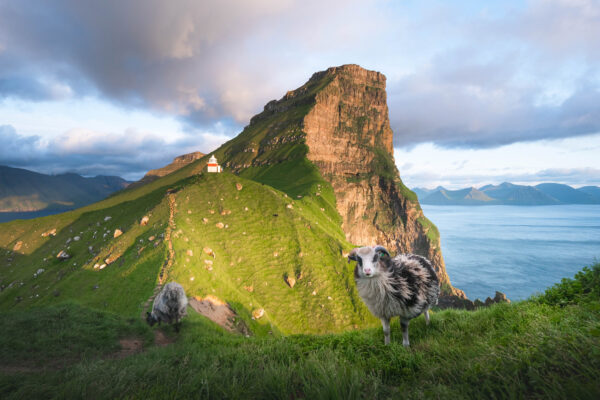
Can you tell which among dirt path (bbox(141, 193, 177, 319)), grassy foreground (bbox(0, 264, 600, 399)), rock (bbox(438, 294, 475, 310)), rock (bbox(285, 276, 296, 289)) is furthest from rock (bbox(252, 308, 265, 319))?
rock (bbox(438, 294, 475, 310))

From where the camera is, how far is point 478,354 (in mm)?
3588

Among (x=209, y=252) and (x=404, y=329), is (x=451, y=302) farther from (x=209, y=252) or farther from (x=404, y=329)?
(x=404, y=329)

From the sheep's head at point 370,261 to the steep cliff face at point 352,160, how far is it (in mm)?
95914

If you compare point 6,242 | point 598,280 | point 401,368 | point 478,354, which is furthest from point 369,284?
point 6,242

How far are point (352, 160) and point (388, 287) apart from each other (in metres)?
118

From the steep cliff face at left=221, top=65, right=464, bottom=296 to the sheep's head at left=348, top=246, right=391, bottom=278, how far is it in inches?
3776

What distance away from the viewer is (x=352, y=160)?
11919 centimetres

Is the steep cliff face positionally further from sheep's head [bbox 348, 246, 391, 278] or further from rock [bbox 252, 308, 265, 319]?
sheep's head [bbox 348, 246, 391, 278]

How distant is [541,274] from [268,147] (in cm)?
18003

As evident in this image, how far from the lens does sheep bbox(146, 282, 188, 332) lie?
35.9ft

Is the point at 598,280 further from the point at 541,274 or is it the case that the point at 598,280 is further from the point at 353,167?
the point at 541,274

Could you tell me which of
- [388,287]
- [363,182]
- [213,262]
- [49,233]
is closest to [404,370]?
[388,287]

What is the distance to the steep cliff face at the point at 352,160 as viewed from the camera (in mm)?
109438

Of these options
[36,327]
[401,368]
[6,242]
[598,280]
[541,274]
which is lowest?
[541,274]
